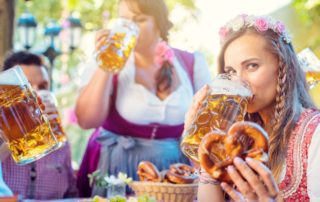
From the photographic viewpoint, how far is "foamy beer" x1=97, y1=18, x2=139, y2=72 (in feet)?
6.59

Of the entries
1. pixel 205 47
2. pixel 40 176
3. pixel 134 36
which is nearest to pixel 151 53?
pixel 134 36

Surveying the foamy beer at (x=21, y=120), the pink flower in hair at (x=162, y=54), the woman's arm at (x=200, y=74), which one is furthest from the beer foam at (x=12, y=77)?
the woman's arm at (x=200, y=74)

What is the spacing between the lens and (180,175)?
67.0 inches

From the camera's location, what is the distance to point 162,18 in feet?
7.59

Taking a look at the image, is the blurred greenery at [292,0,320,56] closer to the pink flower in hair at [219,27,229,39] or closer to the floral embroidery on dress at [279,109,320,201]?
the pink flower in hair at [219,27,229,39]

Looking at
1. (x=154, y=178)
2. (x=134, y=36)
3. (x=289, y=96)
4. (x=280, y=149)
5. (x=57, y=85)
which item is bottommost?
(x=57, y=85)

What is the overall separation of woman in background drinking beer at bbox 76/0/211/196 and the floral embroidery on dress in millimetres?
821

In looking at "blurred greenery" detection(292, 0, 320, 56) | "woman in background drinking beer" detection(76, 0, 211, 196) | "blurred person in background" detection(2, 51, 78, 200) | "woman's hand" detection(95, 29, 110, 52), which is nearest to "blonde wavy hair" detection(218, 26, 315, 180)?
"woman's hand" detection(95, 29, 110, 52)

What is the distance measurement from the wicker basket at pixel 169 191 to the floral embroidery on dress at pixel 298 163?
319mm

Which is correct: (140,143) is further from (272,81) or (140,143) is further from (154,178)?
(272,81)

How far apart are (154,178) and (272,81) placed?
49cm

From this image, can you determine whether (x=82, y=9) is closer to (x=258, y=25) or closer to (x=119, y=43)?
(x=119, y=43)

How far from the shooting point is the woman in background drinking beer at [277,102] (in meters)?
1.41

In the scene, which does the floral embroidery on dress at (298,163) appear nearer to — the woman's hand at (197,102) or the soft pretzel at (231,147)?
the woman's hand at (197,102)
